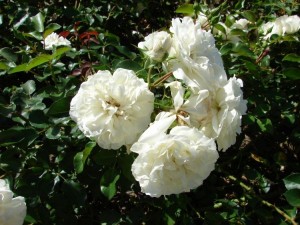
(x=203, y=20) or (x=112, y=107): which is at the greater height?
(x=112, y=107)

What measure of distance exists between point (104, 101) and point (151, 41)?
24cm

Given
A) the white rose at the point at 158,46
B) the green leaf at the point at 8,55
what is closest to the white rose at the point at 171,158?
the white rose at the point at 158,46

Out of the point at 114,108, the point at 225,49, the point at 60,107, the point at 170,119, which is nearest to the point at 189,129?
the point at 170,119

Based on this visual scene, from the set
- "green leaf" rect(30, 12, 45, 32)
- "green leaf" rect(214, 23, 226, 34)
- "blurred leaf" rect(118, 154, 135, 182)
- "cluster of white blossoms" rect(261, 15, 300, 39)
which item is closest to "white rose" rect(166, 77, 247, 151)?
"blurred leaf" rect(118, 154, 135, 182)

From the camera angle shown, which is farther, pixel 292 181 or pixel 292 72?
pixel 292 72

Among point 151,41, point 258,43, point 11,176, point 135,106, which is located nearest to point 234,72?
point 258,43

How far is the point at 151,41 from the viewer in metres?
1.23

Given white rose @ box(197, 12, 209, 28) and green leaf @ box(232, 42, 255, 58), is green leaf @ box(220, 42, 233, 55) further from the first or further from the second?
white rose @ box(197, 12, 209, 28)

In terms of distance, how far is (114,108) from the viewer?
3.59ft

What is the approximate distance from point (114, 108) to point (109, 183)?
11.9 inches

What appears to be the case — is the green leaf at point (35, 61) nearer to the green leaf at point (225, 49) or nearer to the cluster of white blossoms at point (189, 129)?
the cluster of white blossoms at point (189, 129)

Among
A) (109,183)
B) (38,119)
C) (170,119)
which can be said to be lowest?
(109,183)

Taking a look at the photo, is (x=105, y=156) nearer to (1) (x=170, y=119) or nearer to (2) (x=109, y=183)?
(2) (x=109, y=183)

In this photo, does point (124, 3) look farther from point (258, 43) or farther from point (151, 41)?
point (151, 41)
